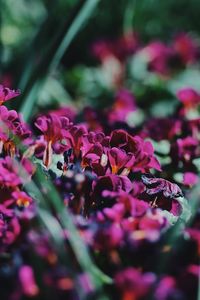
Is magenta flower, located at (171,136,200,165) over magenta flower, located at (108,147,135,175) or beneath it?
beneath

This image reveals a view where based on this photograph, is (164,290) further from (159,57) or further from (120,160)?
(159,57)

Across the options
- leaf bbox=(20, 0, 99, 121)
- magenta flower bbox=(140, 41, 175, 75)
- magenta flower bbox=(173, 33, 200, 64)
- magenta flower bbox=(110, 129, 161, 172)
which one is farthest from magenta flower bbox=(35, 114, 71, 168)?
magenta flower bbox=(173, 33, 200, 64)

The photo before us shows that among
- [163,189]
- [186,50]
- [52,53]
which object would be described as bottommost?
[186,50]

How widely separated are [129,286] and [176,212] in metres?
0.37

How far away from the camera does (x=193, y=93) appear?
1871mm

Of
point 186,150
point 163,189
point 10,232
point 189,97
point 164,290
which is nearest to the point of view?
point 164,290

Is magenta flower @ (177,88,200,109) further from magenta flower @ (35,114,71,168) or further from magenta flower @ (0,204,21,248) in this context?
magenta flower @ (0,204,21,248)

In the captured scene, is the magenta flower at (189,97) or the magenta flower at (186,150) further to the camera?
the magenta flower at (189,97)

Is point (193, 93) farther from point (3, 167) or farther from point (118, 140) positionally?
point (3, 167)

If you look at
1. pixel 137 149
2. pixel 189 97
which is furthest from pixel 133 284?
pixel 189 97

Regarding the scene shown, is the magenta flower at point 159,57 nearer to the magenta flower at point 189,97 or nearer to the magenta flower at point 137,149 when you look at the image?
the magenta flower at point 189,97

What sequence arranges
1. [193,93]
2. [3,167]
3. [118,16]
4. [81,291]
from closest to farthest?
1. [81,291]
2. [3,167]
3. [193,93]
4. [118,16]

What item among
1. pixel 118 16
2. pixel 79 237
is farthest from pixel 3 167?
pixel 118 16

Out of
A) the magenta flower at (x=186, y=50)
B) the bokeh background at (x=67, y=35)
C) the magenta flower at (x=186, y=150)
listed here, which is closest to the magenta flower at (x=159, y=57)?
the magenta flower at (x=186, y=50)
